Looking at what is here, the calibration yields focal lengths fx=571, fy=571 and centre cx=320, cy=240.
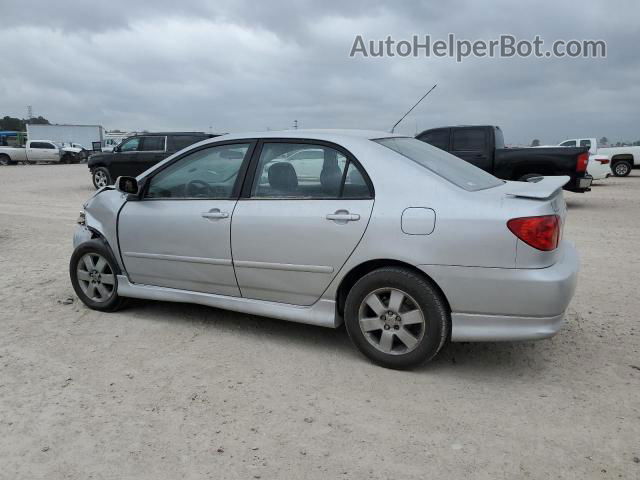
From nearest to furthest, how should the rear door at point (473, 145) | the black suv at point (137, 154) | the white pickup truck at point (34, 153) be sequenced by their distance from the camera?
1. the rear door at point (473, 145)
2. the black suv at point (137, 154)
3. the white pickup truck at point (34, 153)

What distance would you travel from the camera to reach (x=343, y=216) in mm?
3779

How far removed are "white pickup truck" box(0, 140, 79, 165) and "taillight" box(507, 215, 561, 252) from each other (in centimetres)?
3883

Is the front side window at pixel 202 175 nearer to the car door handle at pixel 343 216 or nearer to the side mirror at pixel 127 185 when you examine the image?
the side mirror at pixel 127 185

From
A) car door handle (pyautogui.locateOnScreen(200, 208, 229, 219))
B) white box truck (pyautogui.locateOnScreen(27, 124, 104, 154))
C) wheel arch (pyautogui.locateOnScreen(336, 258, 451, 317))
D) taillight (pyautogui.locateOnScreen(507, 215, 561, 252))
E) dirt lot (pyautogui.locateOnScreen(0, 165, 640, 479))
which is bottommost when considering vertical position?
dirt lot (pyautogui.locateOnScreen(0, 165, 640, 479))

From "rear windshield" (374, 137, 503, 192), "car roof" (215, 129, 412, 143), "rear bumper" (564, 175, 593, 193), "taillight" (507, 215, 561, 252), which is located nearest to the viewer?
"taillight" (507, 215, 561, 252)

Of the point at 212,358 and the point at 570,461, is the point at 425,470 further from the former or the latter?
the point at 212,358

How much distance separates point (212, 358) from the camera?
4.01 m

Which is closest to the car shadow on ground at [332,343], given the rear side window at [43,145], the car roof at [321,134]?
the car roof at [321,134]

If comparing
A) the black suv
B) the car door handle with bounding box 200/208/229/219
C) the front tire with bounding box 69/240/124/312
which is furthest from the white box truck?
the car door handle with bounding box 200/208/229/219

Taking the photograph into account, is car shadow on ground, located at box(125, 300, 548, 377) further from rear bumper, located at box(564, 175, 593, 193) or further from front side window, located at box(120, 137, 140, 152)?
front side window, located at box(120, 137, 140, 152)

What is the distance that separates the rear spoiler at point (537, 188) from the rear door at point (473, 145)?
821 cm

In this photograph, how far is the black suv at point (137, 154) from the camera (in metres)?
15.5

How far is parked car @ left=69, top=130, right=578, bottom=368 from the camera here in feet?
11.2

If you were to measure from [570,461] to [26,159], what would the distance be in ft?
131
